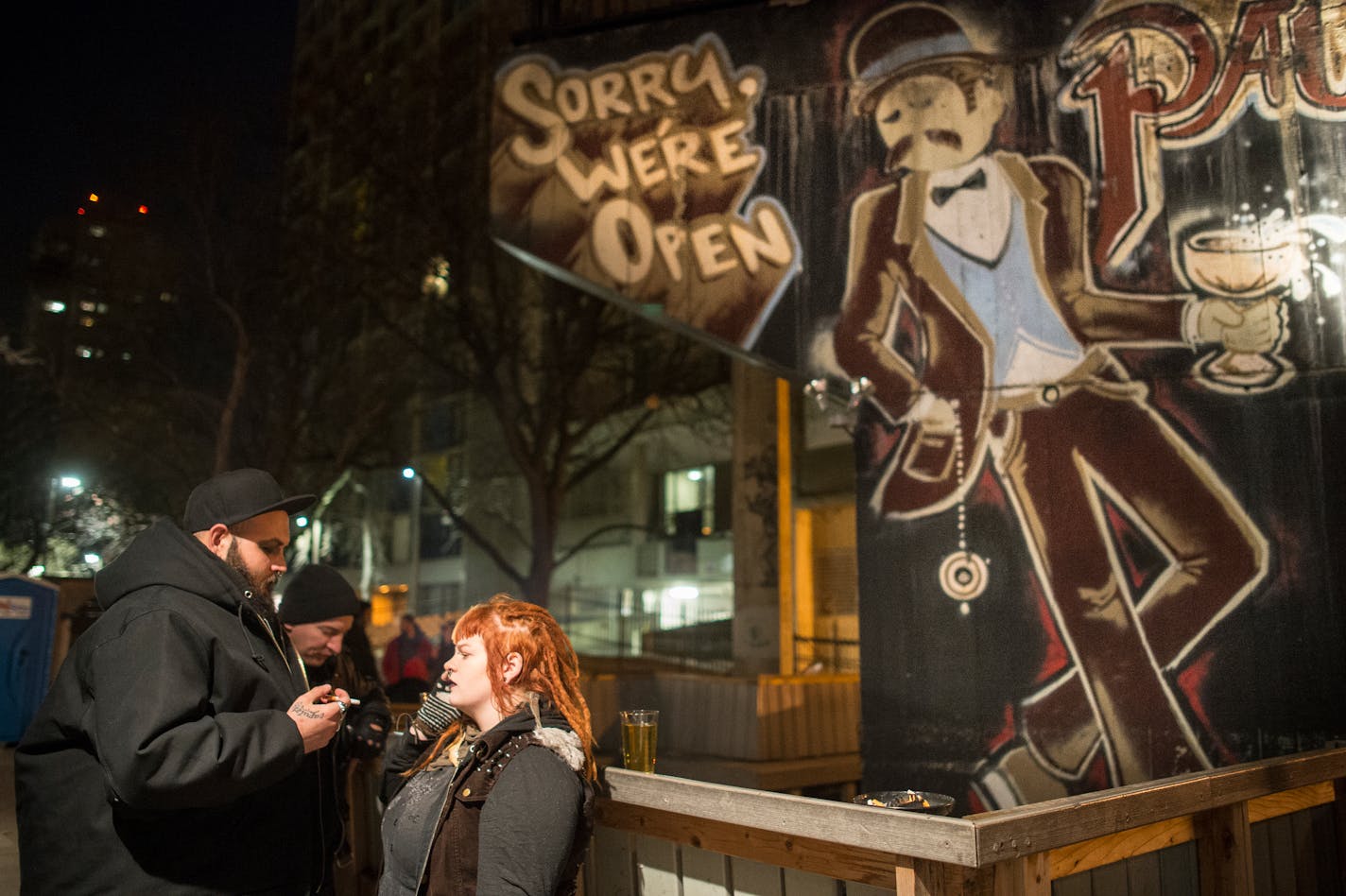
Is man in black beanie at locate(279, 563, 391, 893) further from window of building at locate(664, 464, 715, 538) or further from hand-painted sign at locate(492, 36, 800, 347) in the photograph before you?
window of building at locate(664, 464, 715, 538)

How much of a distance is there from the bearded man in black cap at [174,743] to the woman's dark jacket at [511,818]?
0.40 m

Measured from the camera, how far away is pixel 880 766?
337 inches

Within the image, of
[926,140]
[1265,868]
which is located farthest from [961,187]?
[1265,868]

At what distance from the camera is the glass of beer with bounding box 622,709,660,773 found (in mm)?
3949

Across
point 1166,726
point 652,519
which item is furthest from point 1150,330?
point 652,519

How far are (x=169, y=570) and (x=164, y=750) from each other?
2.03 ft

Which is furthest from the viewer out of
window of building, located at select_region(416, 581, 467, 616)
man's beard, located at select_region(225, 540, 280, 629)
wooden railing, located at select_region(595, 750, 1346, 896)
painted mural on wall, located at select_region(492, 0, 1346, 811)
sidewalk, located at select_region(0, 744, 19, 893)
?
window of building, located at select_region(416, 581, 467, 616)

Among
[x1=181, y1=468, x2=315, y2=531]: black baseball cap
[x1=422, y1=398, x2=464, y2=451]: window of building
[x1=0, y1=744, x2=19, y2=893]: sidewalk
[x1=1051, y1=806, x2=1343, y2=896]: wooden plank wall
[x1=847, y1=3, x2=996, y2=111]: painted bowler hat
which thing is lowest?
[x1=0, y1=744, x2=19, y2=893]: sidewalk

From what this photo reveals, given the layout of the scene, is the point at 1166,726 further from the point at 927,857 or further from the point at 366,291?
the point at 366,291

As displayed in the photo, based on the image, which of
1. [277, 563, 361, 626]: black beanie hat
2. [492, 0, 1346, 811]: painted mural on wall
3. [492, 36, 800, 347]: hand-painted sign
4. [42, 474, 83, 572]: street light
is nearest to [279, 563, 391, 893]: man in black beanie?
[277, 563, 361, 626]: black beanie hat

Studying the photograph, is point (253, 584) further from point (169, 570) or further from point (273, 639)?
point (169, 570)

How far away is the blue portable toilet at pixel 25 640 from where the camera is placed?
385 inches

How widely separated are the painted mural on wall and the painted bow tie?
5 cm

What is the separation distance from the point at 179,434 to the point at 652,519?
54.6 feet
